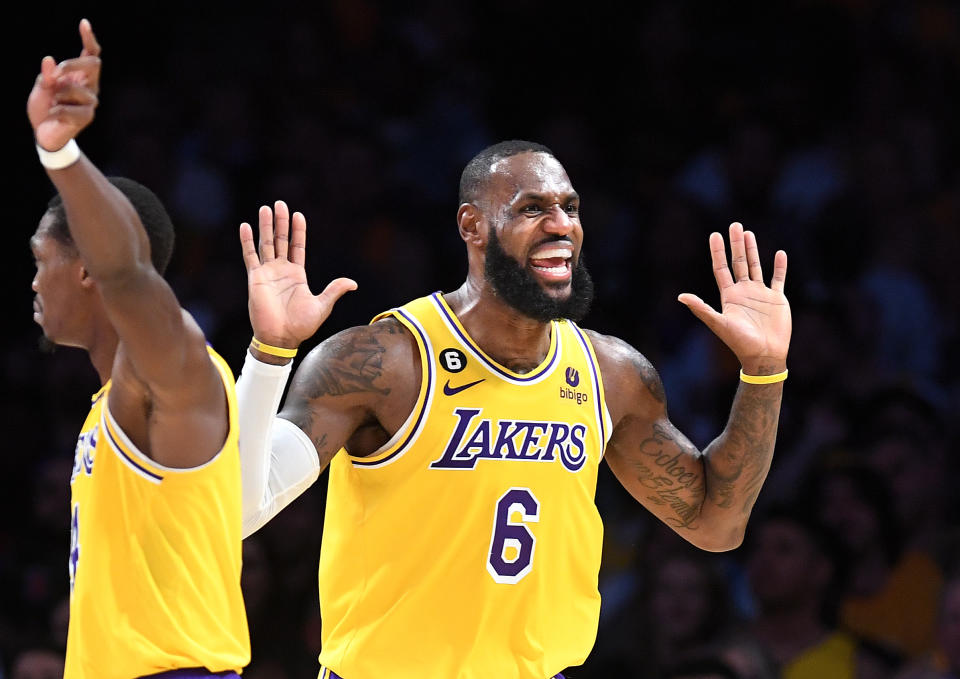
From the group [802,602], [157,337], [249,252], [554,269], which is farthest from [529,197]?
[802,602]

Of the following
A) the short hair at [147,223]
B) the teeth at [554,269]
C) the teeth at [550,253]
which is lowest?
the teeth at [554,269]

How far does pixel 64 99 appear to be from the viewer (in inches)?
109

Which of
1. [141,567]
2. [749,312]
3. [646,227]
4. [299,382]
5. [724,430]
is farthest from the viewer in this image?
[646,227]

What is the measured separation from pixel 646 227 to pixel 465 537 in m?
3.89

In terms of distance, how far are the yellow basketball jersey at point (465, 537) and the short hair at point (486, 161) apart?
0.45 m

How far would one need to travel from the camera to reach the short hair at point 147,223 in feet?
10.8

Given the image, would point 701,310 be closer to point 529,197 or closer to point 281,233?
point 529,197

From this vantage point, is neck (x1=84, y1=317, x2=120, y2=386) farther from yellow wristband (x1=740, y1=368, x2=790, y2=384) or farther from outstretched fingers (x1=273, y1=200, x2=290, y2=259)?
yellow wristband (x1=740, y1=368, x2=790, y2=384)

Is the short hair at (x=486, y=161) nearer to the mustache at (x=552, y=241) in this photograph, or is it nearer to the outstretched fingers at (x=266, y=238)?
the mustache at (x=552, y=241)

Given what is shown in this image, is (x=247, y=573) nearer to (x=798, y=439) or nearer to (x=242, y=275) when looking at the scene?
(x=242, y=275)

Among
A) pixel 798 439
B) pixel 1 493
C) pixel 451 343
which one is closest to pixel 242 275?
pixel 1 493

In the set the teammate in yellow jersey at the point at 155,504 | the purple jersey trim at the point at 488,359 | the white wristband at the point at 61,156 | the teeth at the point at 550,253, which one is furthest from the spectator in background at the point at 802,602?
the white wristband at the point at 61,156

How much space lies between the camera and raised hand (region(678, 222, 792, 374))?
4.21 m

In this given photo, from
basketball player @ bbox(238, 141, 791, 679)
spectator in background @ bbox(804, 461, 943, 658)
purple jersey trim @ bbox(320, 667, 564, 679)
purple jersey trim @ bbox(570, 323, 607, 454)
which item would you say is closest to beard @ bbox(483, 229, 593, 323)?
basketball player @ bbox(238, 141, 791, 679)
